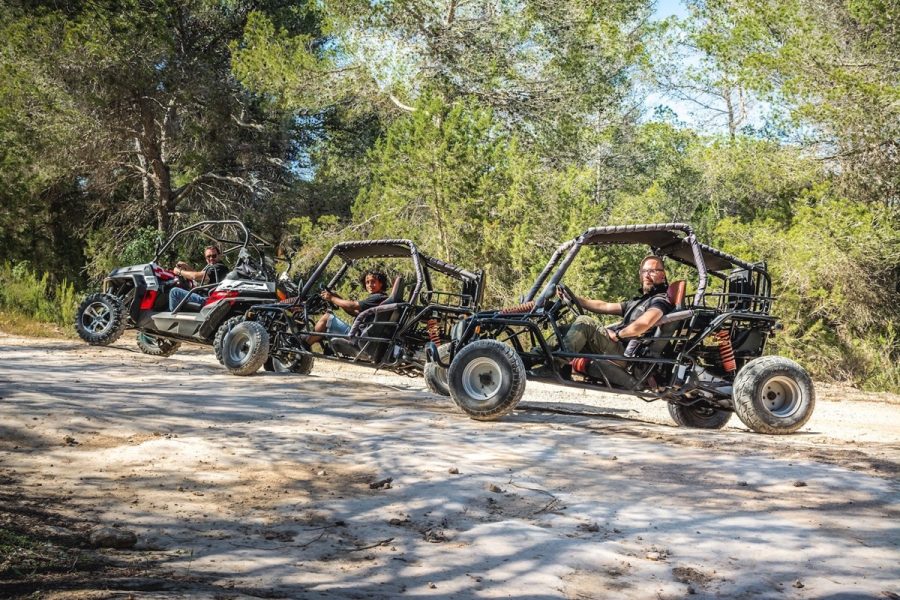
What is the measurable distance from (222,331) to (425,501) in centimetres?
680

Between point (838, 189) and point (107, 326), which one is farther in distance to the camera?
point (838, 189)

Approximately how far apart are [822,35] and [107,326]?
1336 centimetres

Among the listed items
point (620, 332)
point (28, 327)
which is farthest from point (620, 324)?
point (28, 327)

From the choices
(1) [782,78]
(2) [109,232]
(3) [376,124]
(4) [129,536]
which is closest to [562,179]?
(1) [782,78]

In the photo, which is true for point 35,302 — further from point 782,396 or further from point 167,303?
point 782,396

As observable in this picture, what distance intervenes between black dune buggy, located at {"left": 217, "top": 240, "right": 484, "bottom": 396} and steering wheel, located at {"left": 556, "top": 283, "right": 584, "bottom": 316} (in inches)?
62.9

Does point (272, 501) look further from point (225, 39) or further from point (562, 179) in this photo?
point (225, 39)

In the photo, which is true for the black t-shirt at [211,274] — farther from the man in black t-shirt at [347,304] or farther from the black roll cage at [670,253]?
the black roll cage at [670,253]

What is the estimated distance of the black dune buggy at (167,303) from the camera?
1247 cm

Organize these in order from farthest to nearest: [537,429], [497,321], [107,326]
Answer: [107,326] < [497,321] < [537,429]

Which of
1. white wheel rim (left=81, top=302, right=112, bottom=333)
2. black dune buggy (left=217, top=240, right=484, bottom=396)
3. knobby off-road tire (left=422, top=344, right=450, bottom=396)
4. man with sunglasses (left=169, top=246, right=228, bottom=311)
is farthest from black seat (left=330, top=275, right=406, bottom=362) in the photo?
white wheel rim (left=81, top=302, right=112, bottom=333)

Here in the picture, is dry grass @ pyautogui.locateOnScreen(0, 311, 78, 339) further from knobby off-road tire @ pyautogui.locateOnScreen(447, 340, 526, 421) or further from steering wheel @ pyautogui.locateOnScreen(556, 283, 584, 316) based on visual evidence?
steering wheel @ pyautogui.locateOnScreen(556, 283, 584, 316)

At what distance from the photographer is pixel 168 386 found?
959 centimetres

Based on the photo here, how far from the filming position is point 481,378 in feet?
28.0
